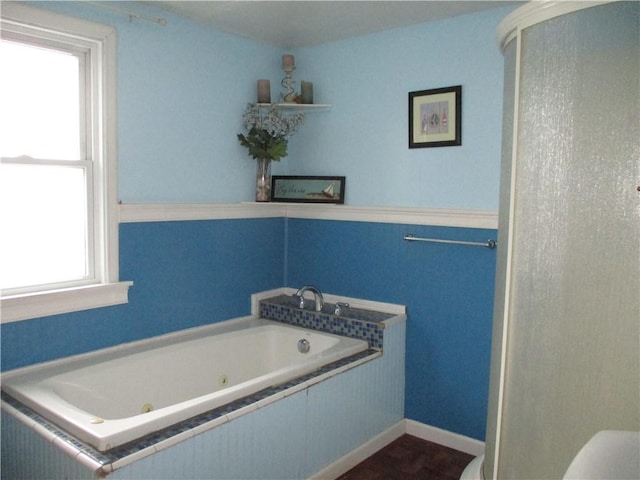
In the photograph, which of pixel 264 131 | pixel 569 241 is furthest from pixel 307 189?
pixel 569 241

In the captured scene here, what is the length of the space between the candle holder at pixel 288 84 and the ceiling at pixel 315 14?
0.66 feet

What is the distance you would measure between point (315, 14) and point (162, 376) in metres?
1.98

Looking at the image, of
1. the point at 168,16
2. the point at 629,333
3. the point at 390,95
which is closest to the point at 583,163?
the point at 629,333

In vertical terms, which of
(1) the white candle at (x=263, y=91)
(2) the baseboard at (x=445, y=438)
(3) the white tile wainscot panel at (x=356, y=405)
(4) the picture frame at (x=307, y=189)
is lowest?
(2) the baseboard at (x=445, y=438)

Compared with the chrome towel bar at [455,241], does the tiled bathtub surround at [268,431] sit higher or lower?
lower

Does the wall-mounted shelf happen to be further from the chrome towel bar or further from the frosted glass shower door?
the frosted glass shower door

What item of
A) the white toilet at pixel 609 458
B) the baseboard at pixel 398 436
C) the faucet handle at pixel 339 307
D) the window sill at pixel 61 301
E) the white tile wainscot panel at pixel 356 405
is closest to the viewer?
the white toilet at pixel 609 458

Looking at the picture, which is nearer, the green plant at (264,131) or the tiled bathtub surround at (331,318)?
the tiled bathtub surround at (331,318)

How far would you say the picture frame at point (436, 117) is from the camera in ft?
9.54

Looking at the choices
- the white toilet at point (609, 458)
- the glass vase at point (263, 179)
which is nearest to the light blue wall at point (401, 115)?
the glass vase at point (263, 179)

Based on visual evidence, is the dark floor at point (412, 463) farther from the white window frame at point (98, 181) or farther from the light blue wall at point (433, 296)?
the white window frame at point (98, 181)

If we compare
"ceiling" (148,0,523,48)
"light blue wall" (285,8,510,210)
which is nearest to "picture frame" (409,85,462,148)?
"light blue wall" (285,8,510,210)

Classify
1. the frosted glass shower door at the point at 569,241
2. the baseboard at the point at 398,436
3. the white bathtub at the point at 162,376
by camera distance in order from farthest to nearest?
the baseboard at the point at 398,436 < the white bathtub at the point at 162,376 < the frosted glass shower door at the point at 569,241

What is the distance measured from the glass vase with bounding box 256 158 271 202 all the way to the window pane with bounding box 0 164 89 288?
41.8 inches
